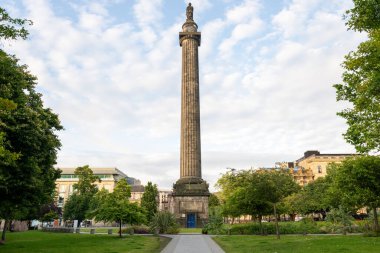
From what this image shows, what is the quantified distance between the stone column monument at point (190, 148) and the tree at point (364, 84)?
3294 centimetres

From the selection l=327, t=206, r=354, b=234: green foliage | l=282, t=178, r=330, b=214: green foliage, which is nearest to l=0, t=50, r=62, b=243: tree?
l=327, t=206, r=354, b=234: green foliage

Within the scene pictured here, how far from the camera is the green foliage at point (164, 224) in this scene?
3809 centimetres

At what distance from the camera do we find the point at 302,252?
52.4ft

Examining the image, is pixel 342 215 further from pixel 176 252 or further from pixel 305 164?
pixel 305 164

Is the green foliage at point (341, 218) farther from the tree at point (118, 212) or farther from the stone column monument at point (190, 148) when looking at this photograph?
the tree at point (118, 212)

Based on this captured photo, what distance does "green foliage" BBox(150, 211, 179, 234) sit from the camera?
38094 mm

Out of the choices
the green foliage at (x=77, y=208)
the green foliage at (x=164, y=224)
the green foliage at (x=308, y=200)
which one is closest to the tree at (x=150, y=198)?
the green foliage at (x=77, y=208)

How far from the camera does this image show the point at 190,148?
5172 centimetres

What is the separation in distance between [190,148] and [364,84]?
1409 inches

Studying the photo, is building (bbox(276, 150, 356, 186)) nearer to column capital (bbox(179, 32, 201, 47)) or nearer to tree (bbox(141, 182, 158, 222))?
tree (bbox(141, 182, 158, 222))

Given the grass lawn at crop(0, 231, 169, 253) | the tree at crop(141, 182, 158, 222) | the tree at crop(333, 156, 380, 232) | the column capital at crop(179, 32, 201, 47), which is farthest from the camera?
the tree at crop(141, 182, 158, 222)

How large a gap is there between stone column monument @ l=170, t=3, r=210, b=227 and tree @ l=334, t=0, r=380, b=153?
1297 inches

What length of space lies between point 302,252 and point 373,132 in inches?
290

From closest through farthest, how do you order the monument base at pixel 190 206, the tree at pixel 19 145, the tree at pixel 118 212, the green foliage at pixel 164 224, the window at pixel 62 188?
the tree at pixel 19 145, the tree at pixel 118 212, the green foliage at pixel 164 224, the monument base at pixel 190 206, the window at pixel 62 188
